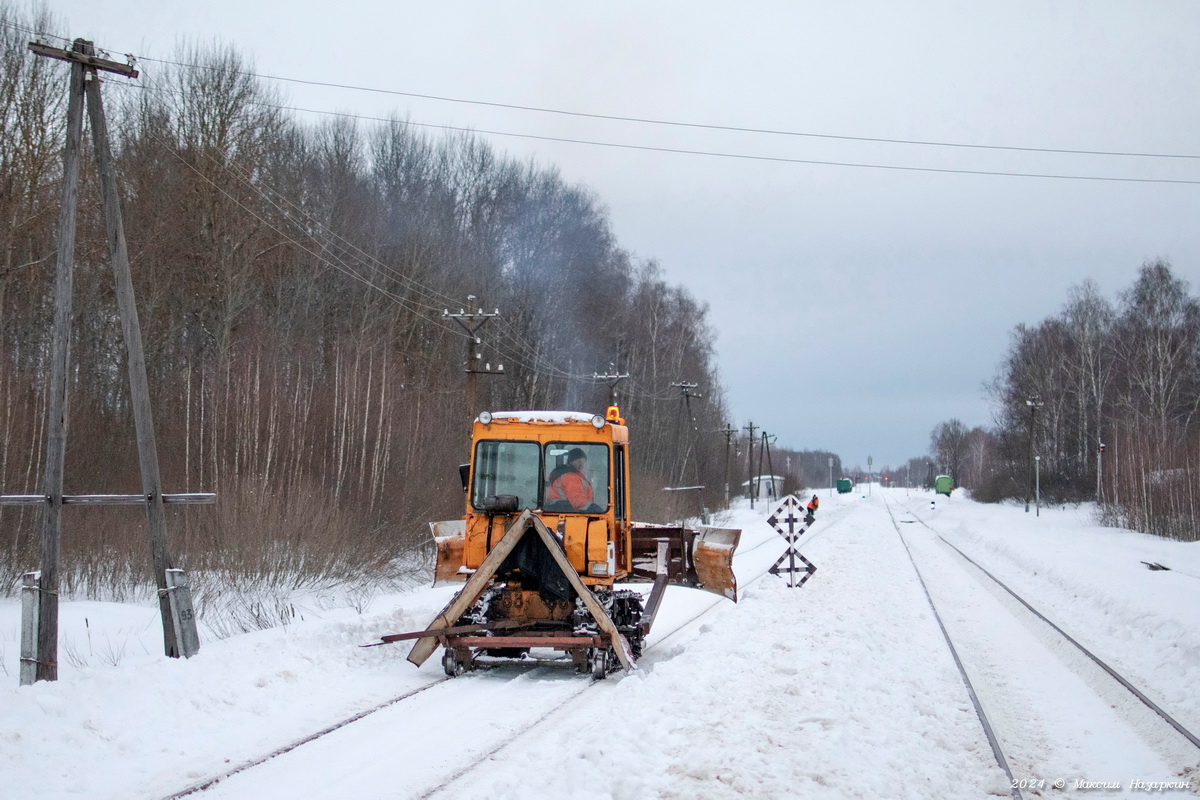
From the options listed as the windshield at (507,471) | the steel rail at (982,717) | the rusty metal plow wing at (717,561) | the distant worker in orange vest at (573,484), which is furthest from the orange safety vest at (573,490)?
the steel rail at (982,717)

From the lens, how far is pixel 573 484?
10.9 meters

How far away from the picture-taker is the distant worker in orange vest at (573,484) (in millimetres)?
10828

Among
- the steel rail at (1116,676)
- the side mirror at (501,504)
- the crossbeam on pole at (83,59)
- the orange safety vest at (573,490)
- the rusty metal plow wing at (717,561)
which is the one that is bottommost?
the steel rail at (1116,676)

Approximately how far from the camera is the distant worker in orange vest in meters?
10.8

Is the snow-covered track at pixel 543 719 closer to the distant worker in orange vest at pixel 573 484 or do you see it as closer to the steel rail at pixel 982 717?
the distant worker in orange vest at pixel 573 484

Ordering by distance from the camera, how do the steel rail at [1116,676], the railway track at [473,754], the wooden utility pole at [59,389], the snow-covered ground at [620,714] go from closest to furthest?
the railway track at [473,754] < the snow-covered ground at [620,714] < the steel rail at [1116,676] < the wooden utility pole at [59,389]

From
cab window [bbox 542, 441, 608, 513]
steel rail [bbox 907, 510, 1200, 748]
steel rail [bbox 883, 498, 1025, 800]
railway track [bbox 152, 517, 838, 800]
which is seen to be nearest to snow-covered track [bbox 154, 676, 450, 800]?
railway track [bbox 152, 517, 838, 800]

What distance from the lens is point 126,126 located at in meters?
33.0

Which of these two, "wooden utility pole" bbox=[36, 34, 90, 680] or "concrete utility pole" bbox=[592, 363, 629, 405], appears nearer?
"wooden utility pole" bbox=[36, 34, 90, 680]

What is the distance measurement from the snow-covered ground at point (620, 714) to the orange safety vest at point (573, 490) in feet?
6.04

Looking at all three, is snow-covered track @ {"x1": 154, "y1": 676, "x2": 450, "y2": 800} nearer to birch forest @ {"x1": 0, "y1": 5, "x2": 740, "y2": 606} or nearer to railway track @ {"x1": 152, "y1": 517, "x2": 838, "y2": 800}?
railway track @ {"x1": 152, "y1": 517, "x2": 838, "y2": 800}

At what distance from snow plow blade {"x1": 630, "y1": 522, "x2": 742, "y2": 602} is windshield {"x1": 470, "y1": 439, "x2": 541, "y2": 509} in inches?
88.9

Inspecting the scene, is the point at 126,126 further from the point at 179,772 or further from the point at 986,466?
the point at 986,466

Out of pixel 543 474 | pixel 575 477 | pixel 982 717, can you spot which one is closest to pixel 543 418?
pixel 543 474
